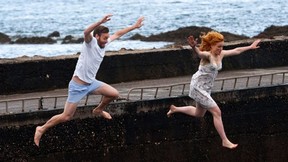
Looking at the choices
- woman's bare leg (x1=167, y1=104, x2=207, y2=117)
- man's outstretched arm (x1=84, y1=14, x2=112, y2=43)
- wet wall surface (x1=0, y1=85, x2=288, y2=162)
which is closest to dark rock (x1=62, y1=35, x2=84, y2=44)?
wet wall surface (x1=0, y1=85, x2=288, y2=162)

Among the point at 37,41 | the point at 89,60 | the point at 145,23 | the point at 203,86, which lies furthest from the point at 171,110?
the point at 145,23

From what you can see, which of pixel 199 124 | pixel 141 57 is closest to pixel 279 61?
pixel 141 57

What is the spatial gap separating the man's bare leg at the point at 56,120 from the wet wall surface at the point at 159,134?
102 cm

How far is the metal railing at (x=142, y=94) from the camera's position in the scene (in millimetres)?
15457

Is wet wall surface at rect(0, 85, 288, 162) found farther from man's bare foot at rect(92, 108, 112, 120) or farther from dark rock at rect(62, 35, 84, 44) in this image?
dark rock at rect(62, 35, 84, 44)

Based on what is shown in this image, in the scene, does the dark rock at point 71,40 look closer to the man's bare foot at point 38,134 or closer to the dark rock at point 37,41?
the dark rock at point 37,41

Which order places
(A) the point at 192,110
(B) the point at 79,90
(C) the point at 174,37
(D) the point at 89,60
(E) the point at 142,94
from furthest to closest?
(C) the point at 174,37 < (E) the point at 142,94 < (A) the point at 192,110 < (B) the point at 79,90 < (D) the point at 89,60

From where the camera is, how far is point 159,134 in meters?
15.5

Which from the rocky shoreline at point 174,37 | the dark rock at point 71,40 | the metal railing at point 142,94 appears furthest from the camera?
the dark rock at point 71,40

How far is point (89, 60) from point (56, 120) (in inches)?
39.1

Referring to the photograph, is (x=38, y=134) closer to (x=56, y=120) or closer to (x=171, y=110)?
(x=56, y=120)

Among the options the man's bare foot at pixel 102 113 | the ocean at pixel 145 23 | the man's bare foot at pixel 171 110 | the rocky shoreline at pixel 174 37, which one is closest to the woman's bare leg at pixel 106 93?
the man's bare foot at pixel 102 113

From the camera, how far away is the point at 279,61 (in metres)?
21.7

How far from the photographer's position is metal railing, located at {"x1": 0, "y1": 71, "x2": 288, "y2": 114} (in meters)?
15.5
